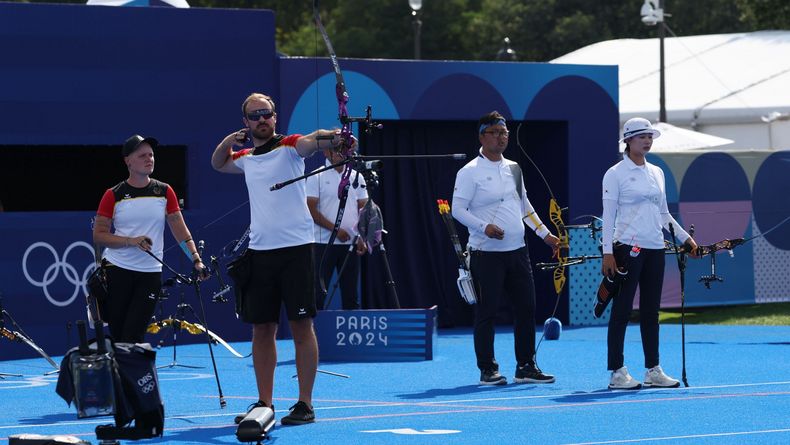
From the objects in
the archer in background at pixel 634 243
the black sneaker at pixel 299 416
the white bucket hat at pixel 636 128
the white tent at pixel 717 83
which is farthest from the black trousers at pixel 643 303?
the white tent at pixel 717 83

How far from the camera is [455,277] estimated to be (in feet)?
61.0

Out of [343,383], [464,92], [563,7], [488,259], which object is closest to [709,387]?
[488,259]

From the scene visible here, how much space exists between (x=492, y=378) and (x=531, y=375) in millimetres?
319

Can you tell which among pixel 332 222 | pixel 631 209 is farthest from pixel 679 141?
pixel 631 209

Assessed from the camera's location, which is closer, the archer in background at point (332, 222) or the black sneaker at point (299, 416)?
the black sneaker at point (299, 416)

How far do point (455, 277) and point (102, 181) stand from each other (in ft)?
14.4

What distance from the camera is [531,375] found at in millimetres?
12109

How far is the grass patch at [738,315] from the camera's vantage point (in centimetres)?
1917

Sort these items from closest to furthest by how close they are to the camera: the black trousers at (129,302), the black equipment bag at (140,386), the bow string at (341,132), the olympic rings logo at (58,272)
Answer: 1. the black equipment bag at (140,386)
2. the bow string at (341,132)
3. the black trousers at (129,302)
4. the olympic rings logo at (58,272)

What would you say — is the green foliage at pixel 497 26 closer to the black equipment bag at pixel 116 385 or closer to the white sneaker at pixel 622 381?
the white sneaker at pixel 622 381

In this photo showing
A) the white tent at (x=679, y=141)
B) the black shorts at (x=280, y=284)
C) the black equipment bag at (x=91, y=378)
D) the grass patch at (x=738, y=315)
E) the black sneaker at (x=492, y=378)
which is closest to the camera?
the black equipment bag at (x=91, y=378)

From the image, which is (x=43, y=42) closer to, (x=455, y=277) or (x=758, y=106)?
(x=455, y=277)

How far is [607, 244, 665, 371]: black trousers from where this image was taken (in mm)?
11500

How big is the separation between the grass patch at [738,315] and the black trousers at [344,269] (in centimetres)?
554
